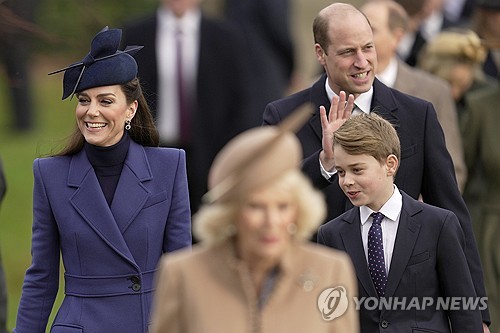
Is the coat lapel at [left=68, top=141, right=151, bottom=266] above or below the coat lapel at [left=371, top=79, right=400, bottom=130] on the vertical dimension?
below

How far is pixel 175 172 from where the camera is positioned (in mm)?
7613

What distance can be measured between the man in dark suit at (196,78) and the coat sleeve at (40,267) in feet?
17.3

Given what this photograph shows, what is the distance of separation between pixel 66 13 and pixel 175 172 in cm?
720

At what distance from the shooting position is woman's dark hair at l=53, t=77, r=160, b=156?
25.1ft

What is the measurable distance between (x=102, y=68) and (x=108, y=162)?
1.36ft

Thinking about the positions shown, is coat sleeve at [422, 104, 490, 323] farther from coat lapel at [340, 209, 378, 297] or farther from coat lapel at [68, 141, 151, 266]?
coat lapel at [68, 141, 151, 266]

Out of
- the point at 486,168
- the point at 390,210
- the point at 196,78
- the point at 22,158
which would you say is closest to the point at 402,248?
the point at 390,210

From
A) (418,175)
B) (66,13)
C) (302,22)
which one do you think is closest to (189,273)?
(418,175)

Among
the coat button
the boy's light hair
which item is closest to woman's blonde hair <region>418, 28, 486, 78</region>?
the boy's light hair

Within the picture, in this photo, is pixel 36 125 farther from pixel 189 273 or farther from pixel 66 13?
pixel 189 273

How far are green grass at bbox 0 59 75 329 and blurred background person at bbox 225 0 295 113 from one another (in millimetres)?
1843

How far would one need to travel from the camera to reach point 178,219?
753 centimetres

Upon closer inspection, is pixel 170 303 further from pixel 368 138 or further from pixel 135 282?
pixel 368 138

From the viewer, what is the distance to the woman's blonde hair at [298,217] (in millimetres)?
5582
